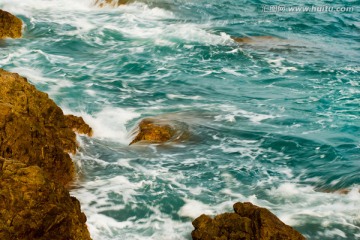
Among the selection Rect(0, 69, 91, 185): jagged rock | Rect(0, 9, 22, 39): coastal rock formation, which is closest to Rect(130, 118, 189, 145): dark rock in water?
Rect(0, 69, 91, 185): jagged rock

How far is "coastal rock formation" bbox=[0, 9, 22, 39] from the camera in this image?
19.5 meters

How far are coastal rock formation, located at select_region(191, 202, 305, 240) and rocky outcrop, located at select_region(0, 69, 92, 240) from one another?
159 centimetres

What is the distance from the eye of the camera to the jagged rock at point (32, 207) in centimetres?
618

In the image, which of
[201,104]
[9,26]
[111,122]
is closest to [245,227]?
[111,122]

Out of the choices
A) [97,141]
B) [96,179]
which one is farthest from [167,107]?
[96,179]

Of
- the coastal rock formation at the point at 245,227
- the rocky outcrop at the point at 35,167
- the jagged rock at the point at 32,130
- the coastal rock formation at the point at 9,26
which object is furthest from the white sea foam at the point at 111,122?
the coastal rock formation at the point at 9,26

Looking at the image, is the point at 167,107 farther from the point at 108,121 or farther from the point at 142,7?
the point at 142,7

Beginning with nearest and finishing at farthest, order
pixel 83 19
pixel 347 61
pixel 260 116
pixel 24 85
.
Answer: pixel 24 85
pixel 260 116
pixel 347 61
pixel 83 19

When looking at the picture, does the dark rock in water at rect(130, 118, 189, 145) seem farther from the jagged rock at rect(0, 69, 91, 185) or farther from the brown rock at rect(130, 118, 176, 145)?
the jagged rock at rect(0, 69, 91, 185)

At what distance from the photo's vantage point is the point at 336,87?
55.7 feet

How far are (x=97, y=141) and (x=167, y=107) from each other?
10.1 ft

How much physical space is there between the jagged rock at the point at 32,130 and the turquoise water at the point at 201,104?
1.64 feet

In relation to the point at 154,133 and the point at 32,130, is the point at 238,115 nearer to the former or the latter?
the point at 154,133

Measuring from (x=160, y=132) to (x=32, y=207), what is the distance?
5.63 meters
